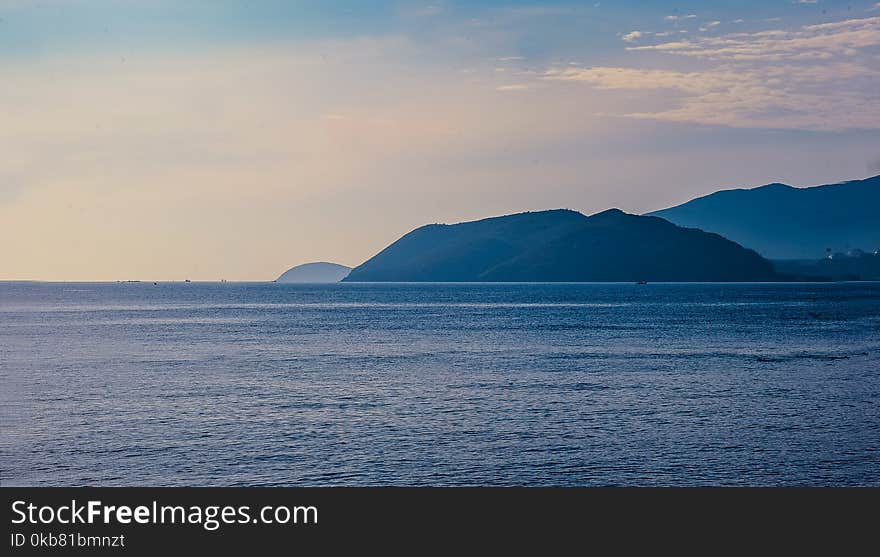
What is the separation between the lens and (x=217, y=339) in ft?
403

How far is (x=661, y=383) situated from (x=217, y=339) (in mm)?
71880

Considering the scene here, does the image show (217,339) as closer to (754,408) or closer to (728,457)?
(754,408)

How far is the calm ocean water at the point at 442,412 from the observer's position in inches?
1566

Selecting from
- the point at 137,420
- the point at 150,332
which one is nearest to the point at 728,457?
the point at 137,420

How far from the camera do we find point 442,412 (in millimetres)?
56062
